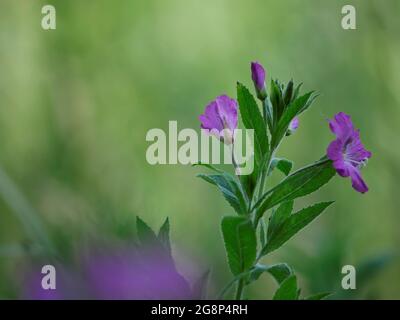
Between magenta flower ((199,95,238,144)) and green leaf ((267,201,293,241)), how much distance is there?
7 cm

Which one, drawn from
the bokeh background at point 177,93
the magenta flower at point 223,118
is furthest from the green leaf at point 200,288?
the bokeh background at point 177,93

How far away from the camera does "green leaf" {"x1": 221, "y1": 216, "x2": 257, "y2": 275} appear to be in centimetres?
52

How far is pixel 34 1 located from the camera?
1651 mm

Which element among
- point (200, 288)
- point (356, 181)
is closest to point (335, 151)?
point (356, 181)

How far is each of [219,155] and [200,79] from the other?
1.17 ft

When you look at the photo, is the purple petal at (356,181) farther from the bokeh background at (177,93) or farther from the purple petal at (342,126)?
the bokeh background at (177,93)

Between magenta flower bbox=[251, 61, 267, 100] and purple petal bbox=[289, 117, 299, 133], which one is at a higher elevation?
magenta flower bbox=[251, 61, 267, 100]

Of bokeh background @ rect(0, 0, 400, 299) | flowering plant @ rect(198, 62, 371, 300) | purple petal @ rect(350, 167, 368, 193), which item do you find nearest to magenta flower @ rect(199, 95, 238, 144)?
flowering plant @ rect(198, 62, 371, 300)

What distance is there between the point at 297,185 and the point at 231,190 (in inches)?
2.0

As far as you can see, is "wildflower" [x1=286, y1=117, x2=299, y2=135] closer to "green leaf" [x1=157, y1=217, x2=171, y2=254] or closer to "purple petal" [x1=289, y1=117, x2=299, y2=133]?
A: "purple petal" [x1=289, y1=117, x2=299, y2=133]

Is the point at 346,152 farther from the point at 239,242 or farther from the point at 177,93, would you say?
the point at 177,93

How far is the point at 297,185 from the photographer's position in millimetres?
566
